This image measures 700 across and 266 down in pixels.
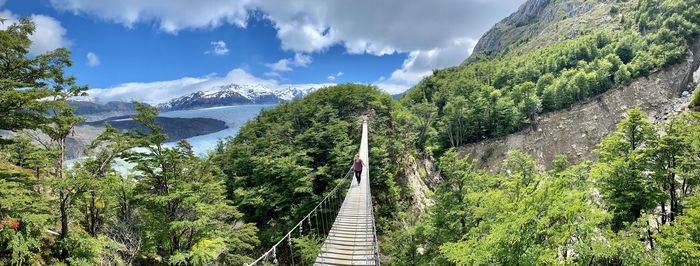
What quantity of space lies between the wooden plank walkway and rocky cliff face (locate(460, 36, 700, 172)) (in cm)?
3406

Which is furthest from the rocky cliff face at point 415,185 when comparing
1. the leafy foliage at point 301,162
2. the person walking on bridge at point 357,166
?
the person walking on bridge at point 357,166

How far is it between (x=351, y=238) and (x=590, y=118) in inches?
1944

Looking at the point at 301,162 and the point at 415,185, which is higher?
the point at 301,162

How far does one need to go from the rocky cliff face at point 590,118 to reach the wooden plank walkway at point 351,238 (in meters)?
34.1

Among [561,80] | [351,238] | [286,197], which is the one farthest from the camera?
[561,80]

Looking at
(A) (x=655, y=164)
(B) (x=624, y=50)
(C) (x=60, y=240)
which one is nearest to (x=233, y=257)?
(C) (x=60, y=240)

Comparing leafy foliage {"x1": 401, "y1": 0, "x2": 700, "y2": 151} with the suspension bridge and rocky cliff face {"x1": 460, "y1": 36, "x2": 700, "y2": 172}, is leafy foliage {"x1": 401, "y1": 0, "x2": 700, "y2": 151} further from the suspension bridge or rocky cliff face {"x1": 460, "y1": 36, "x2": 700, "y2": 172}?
the suspension bridge

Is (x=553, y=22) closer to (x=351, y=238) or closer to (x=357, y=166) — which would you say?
(x=357, y=166)

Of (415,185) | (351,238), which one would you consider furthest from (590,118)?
(351,238)

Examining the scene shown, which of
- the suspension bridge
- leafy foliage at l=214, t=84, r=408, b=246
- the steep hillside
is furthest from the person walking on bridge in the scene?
the steep hillside

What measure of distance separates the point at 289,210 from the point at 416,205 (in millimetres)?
9948

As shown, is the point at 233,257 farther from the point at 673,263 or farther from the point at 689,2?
the point at 689,2

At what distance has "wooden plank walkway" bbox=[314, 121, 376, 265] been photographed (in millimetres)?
9406

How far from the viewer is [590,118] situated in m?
47.3
